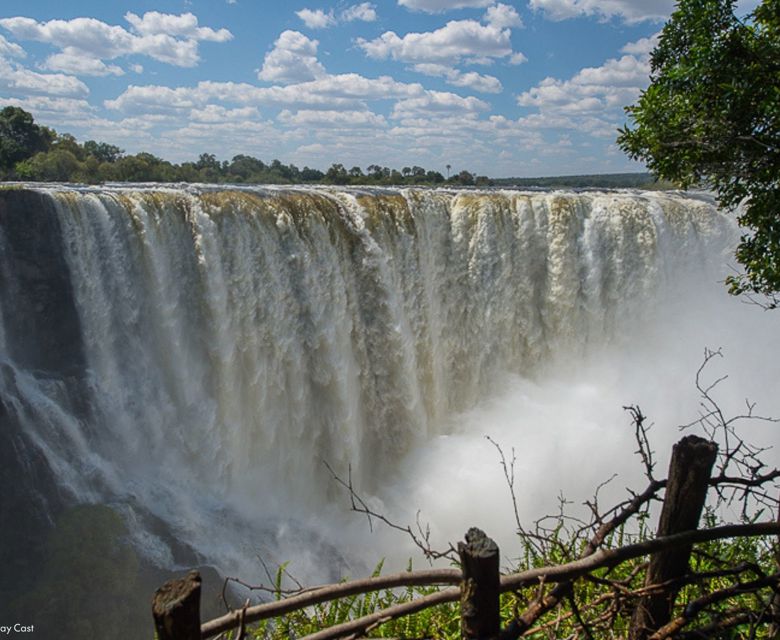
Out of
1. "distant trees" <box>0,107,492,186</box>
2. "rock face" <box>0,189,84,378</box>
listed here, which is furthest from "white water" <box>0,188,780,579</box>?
"distant trees" <box>0,107,492,186</box>

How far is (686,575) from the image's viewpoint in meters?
2.38

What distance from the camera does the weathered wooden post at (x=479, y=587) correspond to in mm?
1831

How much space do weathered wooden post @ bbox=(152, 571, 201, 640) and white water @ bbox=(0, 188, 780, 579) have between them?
27.0 ft

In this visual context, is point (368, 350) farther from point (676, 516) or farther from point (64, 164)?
point (64, 164)

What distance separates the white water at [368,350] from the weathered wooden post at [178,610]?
8.23 metres

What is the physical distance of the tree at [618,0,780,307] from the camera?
4262 mm

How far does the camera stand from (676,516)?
2311mm

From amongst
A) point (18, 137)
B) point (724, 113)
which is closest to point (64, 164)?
point (18, 137)

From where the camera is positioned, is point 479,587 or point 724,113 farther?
point 724,113

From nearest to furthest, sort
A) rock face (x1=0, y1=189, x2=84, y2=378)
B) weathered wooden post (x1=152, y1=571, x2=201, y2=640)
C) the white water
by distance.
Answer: weathered wooden post (x1=152, y1=571, x2=201, y2=640)
rock face (x1=0, y1=189, x2=84, y2=378)
the white water

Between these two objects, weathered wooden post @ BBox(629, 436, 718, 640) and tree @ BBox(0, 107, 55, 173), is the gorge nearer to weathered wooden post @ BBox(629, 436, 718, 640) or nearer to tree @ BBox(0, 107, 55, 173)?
weathered wooden post @ BBox(629, 436, 718, 640)

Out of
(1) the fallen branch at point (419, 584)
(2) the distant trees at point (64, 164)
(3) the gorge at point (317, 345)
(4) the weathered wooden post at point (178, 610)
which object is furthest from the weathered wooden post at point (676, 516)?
(2) the distant trees at point (64, 164)

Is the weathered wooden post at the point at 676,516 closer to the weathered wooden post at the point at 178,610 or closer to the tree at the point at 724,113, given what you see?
the weathered wooden post at the point at 178,610

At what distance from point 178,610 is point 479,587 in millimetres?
785
